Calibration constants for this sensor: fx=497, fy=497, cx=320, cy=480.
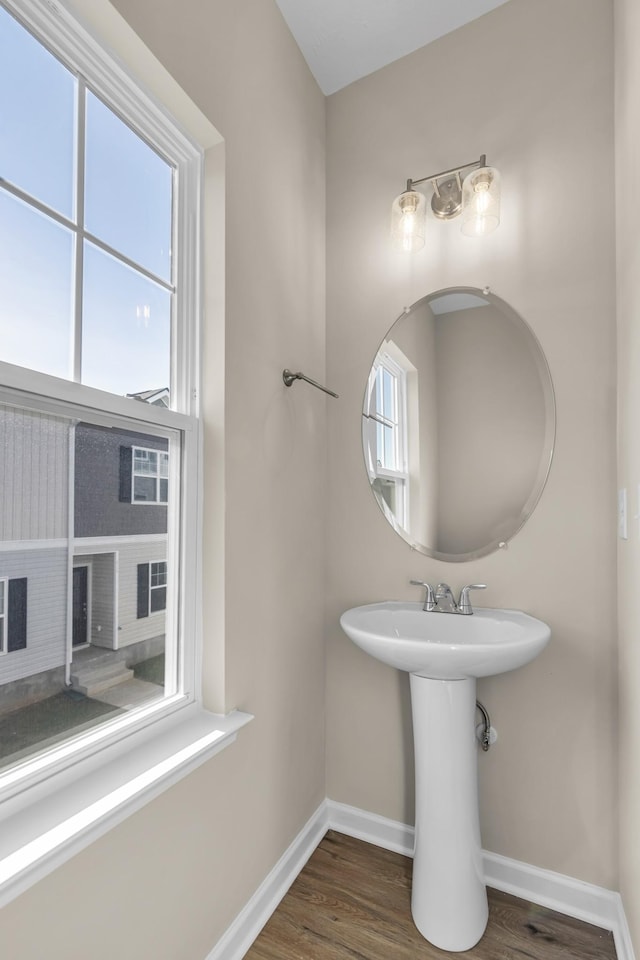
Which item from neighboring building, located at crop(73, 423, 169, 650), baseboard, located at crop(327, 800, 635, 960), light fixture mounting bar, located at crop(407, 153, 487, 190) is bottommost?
baseboard, located at crop(327, 800, 635, 960)

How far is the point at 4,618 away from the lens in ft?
2.78

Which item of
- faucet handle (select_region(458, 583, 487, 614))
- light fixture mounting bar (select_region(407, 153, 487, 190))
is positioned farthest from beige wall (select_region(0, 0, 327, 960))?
faucet handle (select_region(458, 583, 487, 614))

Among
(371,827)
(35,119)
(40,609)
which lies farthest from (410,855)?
(35,119)

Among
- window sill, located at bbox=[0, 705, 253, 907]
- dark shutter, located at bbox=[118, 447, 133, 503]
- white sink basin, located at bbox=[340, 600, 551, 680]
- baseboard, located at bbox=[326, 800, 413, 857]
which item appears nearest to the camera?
window sill, located at bbox=[0, 705, 253, 907]

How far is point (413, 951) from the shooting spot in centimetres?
129

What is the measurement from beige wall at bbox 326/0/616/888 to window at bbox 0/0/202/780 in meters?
0.72

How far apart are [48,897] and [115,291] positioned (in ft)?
3.66

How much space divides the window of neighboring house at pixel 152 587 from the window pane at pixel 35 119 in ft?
2.47

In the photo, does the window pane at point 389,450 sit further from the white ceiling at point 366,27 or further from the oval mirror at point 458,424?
the white ceiling at point 366,27

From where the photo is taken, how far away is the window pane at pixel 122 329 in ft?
3.32

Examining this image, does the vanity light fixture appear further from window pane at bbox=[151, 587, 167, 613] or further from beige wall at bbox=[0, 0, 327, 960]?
window pane at bbox=[151, 587, 167, 613]

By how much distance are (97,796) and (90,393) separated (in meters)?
0.74

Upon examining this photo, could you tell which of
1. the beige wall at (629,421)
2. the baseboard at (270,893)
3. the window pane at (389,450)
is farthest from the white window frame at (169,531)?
the beige wall at (629,421)

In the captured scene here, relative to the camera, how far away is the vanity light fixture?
152cm
